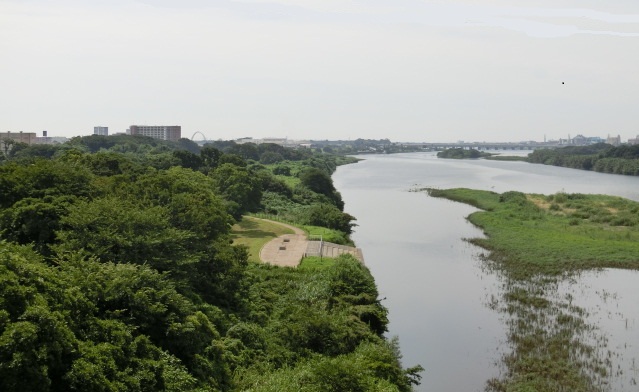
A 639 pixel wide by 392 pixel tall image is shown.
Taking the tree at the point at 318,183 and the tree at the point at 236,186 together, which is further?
the tree at the point at 318,183

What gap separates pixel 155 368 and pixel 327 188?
53.9m

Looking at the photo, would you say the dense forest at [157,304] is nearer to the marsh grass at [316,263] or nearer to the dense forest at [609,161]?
the marsh grass at [316,263]

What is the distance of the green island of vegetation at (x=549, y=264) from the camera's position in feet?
64.1

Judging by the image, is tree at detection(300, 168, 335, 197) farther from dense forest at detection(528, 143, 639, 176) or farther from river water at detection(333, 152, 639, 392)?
dense forest at detection(528, 143, 639, 176)

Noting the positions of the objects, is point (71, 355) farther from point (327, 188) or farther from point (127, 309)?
point (327, 188)

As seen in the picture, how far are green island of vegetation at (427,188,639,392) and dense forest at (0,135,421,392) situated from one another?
4859mm

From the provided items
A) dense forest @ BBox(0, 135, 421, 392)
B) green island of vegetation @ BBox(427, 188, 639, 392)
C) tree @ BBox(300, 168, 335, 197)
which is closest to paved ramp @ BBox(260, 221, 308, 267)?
dense forest @ BBox(0, 135, 421, 392)

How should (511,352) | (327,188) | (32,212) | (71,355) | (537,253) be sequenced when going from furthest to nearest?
1. (327,188)
2. (537,253)
3. (511,352)
4. (32,212)
5. (71,355)

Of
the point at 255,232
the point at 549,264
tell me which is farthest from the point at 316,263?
the point at 549,264

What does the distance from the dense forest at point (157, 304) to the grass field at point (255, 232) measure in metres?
6.05

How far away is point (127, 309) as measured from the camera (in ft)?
47.8

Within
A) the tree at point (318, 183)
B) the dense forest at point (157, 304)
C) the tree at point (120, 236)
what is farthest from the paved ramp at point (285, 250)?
the tree at point (318, 183)

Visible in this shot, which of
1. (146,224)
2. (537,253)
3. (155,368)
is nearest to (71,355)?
(155,368)

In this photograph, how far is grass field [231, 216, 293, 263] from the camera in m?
35.9
